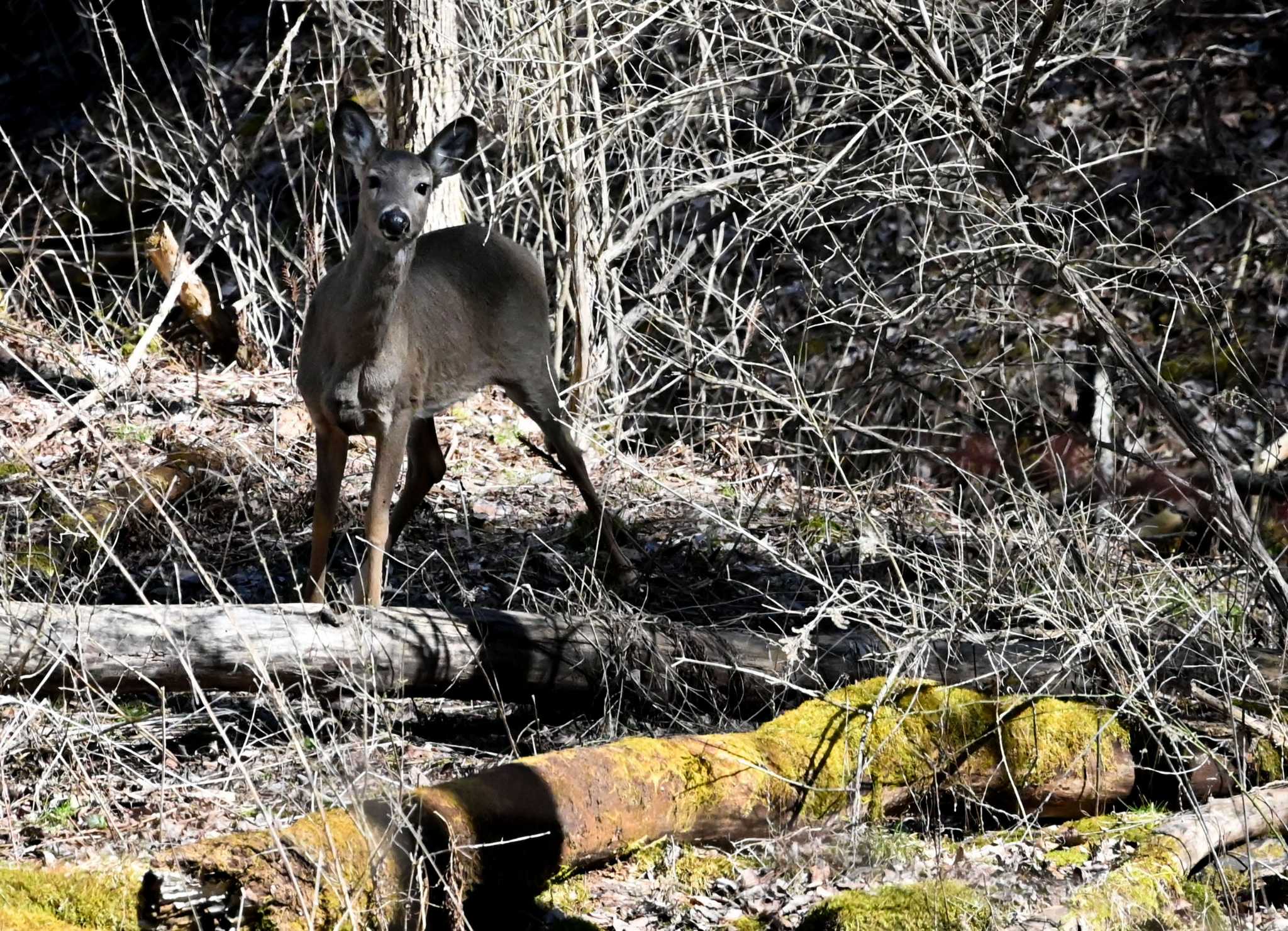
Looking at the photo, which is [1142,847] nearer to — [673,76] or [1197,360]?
[673,76]

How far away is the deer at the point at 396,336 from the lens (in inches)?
244

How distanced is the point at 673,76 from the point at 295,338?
15.9ft

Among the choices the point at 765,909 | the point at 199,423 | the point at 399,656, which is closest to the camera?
the point at 765,909

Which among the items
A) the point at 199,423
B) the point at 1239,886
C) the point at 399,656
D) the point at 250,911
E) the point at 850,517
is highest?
the point at 199,423

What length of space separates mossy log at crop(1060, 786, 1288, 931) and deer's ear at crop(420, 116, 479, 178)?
3.86m

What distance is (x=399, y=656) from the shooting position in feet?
18.9

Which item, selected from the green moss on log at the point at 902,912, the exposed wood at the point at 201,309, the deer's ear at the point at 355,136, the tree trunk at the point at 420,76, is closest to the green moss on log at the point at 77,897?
the green moss on log at the point at 902,912

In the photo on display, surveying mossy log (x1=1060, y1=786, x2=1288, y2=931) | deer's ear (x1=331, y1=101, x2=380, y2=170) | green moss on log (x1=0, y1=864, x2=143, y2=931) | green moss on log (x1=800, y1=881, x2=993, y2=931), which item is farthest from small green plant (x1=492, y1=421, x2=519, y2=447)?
green moss on log (x1=0, y1=864, x2=143, y2=931)

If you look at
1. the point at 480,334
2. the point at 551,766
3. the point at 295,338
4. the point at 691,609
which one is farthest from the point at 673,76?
the point at 295,338

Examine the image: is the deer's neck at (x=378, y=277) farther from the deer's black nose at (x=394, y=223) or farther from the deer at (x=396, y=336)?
the deer's black nose at (x=394, y=223)

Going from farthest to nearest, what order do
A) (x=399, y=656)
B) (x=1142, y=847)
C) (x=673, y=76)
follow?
1. (x=673, y=76)
2. (x=399, y=656)
3. (x=1142, y=847)

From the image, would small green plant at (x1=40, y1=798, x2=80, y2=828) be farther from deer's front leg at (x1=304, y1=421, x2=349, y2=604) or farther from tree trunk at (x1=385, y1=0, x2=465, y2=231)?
tree trunk at (x1=385, y1=0, x2=465, y2=231)

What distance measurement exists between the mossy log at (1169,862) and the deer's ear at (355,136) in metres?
4.01

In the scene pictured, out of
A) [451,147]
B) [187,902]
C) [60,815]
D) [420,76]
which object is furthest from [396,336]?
[187,902]
